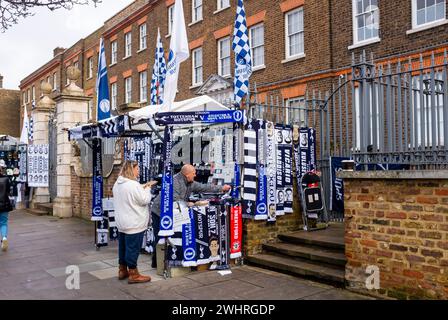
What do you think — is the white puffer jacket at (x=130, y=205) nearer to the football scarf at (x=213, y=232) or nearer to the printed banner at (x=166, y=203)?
the printed banner at (x=166, y=203)

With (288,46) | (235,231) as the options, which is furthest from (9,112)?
(235,231)

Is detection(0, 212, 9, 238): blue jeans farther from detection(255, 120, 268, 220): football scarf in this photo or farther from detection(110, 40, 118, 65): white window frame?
detection(110, 40, 118, 65): white window frame

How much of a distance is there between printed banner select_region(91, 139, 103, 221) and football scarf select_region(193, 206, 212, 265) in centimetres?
296

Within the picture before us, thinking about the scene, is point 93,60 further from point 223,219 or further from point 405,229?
point 405,229

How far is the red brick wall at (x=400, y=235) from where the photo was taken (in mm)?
4855

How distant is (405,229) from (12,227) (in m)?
11.0

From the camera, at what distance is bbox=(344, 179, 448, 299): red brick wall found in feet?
15.9

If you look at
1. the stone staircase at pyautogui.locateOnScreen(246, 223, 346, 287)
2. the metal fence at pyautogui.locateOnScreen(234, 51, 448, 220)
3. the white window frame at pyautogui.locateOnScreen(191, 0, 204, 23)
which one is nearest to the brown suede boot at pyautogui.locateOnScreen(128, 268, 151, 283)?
the stone staircase at pyautogui.locateOnScreen(246, 223, 346, 287)

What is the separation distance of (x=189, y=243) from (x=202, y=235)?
0.86ft

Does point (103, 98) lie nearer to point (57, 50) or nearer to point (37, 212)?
point (37, 212)

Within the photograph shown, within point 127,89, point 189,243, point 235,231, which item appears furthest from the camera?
point 127,89

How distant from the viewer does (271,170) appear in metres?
7.52

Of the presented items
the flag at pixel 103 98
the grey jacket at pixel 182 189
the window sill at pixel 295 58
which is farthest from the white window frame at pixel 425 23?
the flag at pixel 103 98
